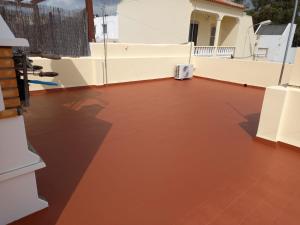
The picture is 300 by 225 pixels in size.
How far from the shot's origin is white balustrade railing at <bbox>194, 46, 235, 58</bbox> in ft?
33.7

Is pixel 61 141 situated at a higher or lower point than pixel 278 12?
lower

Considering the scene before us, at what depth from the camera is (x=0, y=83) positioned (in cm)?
141

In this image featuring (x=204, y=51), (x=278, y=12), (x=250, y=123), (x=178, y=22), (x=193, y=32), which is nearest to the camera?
(x=250, y=123)

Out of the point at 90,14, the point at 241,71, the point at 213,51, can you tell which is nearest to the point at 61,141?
the point at 90,14

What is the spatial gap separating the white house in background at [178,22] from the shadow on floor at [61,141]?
16.6 ft

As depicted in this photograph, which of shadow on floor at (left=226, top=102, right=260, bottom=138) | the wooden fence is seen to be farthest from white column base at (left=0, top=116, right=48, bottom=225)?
the wooden fence

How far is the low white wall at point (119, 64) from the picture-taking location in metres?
5.95

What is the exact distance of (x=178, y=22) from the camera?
1038cm

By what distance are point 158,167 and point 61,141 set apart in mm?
1518

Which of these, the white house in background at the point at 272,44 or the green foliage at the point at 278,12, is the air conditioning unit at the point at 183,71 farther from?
the green foliage at the point at 278,12

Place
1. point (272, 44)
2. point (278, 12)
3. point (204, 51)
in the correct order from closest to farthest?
point (204, 51)
point (272, 44)
point (278, 12)

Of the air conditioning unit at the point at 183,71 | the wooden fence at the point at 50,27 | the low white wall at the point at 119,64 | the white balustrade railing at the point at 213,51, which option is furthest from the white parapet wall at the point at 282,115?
the white balustrade railing at the point at 213,51

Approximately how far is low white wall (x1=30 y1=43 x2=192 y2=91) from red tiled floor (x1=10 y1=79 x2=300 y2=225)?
1255mm

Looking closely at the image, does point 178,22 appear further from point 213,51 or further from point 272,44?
point 272,44
